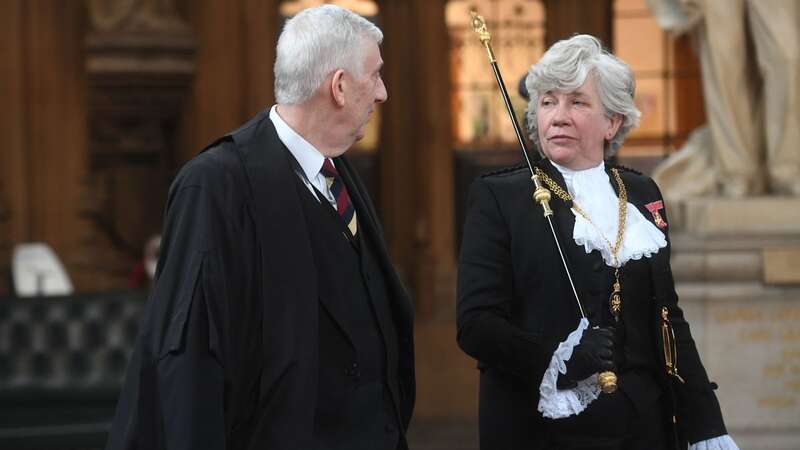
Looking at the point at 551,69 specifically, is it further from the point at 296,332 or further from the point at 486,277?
the point at 296,332

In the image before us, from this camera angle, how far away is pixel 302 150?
349 cm

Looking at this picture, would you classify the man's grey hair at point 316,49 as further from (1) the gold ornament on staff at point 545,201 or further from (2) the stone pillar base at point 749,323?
(2) the stone pillar base at point 749,323

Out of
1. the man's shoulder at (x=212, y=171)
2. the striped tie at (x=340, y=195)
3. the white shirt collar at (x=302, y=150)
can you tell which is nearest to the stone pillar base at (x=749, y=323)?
the striped tie at (x=340, y=195)

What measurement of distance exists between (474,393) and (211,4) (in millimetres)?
3579

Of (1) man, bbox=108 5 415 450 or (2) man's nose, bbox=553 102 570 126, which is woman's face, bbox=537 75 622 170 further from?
(1) man, bbox=108 5 415 450

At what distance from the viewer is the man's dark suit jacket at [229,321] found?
10.5 feet

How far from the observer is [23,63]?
11648 mm

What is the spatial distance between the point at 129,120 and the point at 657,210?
9.15 m

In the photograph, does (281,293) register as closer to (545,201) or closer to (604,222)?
(545,201)

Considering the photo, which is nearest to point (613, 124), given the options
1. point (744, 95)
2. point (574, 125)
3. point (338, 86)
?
point (574, 125)

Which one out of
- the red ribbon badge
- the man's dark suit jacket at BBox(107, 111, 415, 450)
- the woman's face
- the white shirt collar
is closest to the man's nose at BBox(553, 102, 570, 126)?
the woman's face

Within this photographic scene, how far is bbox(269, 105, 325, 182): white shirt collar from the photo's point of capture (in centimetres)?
348

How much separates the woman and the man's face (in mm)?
608

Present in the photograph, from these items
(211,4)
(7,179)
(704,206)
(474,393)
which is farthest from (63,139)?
(704,206)
